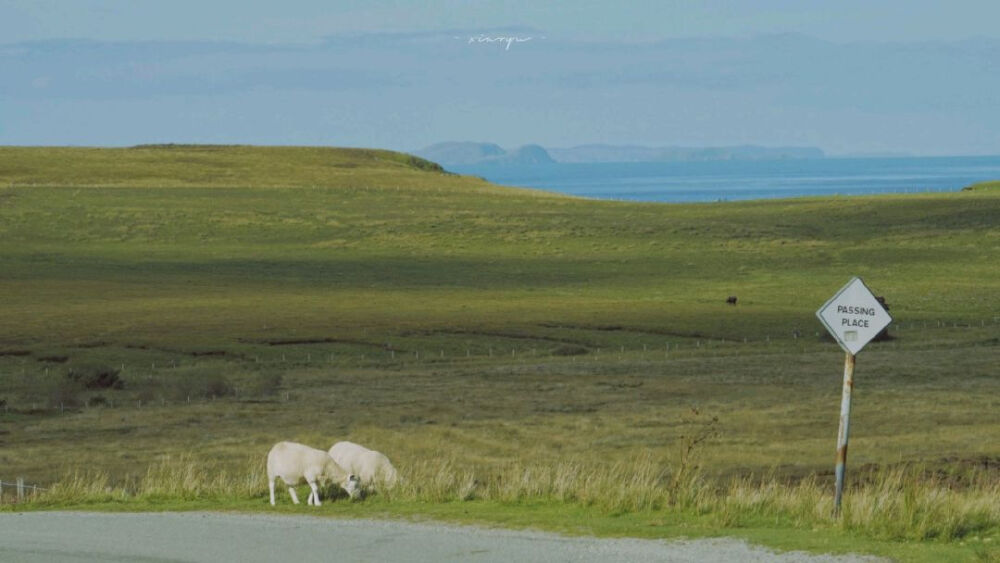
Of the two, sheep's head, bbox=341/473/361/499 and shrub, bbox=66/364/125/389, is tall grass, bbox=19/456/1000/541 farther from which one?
shrub, bbox=66/364/125/389

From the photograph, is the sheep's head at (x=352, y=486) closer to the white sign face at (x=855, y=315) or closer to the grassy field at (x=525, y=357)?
the grassy field at (x=525, y=357)

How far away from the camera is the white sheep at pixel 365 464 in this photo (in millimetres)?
19438

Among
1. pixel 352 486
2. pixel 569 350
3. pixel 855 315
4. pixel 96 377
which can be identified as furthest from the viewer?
pixel 569 350

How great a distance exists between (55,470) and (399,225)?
3433 inches

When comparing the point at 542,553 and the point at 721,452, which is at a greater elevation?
the point at 542,553

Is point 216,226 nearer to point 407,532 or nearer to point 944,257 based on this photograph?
point 944,257

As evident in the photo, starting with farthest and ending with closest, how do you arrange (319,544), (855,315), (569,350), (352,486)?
(569,350) → (352,486) → (855,315) → (319,544)

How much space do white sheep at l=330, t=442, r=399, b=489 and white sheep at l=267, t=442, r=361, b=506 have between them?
0.76 meters

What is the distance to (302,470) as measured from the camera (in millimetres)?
18438

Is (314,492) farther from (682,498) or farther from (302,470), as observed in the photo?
(682,498)

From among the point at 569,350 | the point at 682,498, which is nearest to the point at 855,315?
the point at 682,498

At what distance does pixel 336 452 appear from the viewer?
20.2 m

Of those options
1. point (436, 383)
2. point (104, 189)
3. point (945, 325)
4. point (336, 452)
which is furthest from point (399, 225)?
point (336, 452)

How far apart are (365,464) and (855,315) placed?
6.80 m
